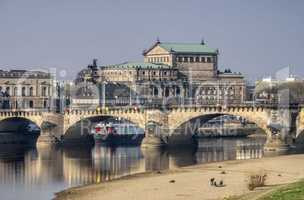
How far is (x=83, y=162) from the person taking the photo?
9844 centimetres

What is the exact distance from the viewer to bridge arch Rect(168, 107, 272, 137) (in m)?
107

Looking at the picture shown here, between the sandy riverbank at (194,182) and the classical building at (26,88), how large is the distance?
307 ft

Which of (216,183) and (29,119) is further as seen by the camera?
(29,119)

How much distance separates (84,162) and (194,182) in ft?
97.2

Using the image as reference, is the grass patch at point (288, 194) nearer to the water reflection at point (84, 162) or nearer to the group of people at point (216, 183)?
the group of people at point (216, 183)

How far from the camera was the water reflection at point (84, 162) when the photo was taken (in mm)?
76062

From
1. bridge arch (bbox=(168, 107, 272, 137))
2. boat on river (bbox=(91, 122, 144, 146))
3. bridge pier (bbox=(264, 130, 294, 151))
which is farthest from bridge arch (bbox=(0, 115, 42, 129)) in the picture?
bridge pier (bbox=(264, 130, 294, 151))

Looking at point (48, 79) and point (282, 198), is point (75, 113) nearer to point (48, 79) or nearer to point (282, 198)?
point (48, 79)

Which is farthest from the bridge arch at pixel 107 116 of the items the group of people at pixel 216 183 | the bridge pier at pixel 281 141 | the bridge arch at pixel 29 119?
the group of people at pixel 216 183

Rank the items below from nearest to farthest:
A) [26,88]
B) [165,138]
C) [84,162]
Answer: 1. [84,162]
2. [165,138]
3. [26,88]

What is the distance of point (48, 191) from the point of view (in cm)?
7100

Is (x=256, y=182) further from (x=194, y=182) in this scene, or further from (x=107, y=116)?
(x=107, y=116)

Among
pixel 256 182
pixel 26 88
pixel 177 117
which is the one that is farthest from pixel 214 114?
pixel 26 88

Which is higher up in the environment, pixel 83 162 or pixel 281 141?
pixel 281 141
